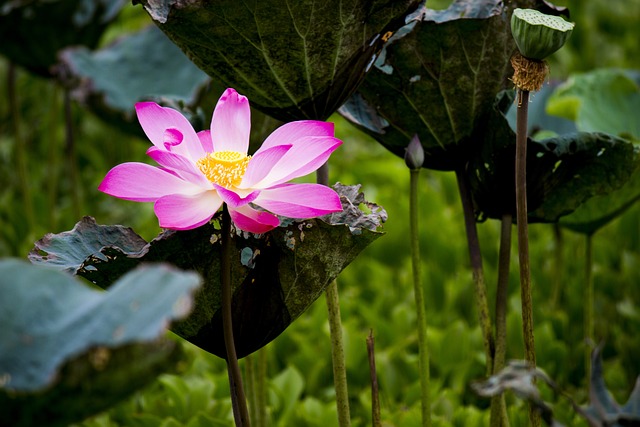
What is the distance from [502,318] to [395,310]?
66cm

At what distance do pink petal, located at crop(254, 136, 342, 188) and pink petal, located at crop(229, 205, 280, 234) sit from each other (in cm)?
2

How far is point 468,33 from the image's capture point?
84 cm

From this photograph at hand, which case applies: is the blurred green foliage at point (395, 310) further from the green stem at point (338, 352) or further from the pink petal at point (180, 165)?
the pink petal at point (180, 165)

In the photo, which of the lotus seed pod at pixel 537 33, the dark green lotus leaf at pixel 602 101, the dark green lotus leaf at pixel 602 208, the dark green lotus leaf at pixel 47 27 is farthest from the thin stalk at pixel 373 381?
the dark green lotus leaf at pixel 47 27

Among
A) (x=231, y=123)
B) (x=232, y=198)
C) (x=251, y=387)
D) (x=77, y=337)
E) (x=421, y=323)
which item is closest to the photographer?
(x=77, y=337)

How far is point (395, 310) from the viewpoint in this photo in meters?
1.50

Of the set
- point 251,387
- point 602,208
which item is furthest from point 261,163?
point 602,208

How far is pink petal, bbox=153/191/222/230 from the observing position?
1.99 ft

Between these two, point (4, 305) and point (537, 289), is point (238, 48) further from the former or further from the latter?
point (537, 289)

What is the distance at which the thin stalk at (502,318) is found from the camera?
2.73 feet

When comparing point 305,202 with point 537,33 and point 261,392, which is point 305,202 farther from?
point 261,392

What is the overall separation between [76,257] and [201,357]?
73cm

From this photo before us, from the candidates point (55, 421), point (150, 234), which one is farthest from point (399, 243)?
point (55, 421)

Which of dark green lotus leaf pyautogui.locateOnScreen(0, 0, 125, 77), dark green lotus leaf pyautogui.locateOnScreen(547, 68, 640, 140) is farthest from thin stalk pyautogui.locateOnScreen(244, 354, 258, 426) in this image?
dark green lotus leaf pyautogui.locateOnScreen(0, 0, 125, 77)
